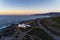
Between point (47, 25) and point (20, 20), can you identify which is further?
point (47, 25)

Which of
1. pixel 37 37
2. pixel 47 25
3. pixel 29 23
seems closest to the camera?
pixel 37 37

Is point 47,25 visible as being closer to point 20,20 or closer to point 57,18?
point 57,18

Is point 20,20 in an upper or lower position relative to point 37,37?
upper

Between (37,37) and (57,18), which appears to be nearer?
(37,37)

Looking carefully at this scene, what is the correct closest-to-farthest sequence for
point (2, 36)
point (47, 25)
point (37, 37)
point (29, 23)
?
1. point (2, 36)
2. point (37, 37)
3. point (29, 23)
4. point (47, 25)

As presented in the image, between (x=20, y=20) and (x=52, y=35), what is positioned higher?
(x=20, y=20)

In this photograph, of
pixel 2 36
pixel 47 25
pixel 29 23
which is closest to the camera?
pixel 2 36

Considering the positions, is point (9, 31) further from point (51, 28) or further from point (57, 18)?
point (57, 18)

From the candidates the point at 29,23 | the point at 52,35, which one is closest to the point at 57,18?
the point at 52,35

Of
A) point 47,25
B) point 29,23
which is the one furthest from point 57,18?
point 29,23
